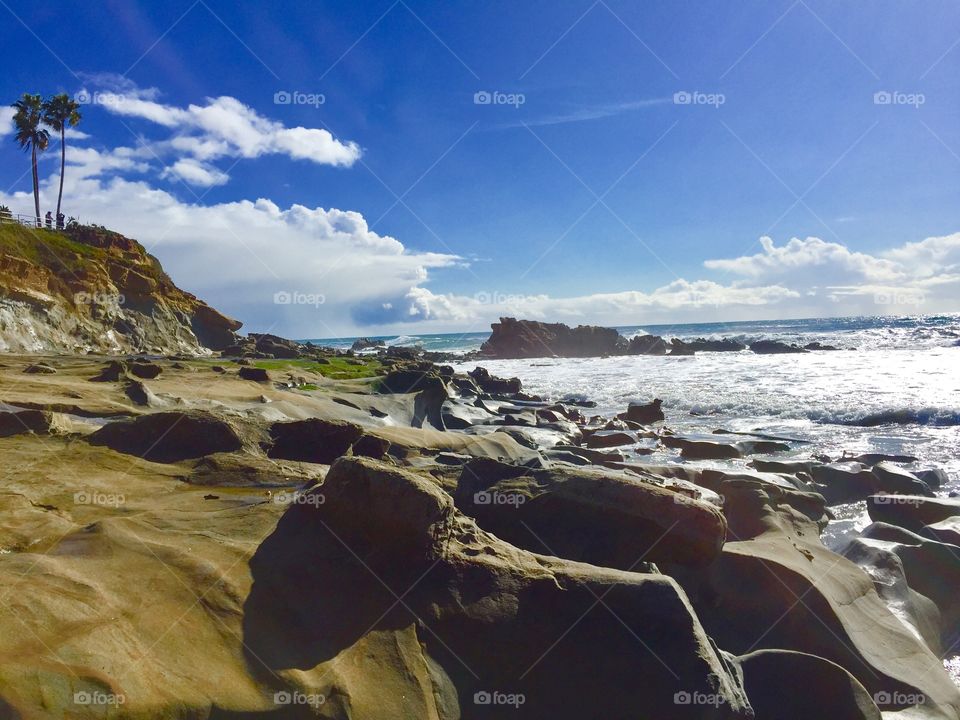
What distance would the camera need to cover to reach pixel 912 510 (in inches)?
447

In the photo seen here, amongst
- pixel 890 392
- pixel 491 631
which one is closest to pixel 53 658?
pixel 491 631

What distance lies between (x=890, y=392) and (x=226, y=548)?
97.7 ft

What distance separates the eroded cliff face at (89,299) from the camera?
3303 centimetres

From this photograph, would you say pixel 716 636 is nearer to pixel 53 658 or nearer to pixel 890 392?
pixel 53 658

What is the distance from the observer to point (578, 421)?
86.6ft
